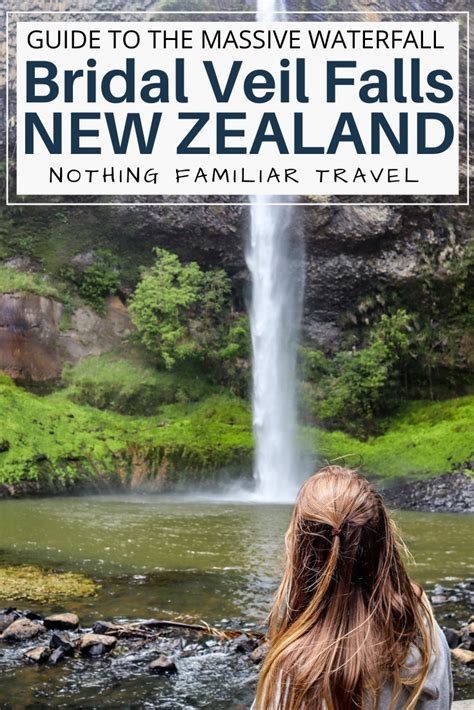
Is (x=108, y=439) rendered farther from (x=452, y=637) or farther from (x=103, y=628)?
(x=452, y=637)

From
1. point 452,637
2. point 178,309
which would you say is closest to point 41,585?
point 452,637

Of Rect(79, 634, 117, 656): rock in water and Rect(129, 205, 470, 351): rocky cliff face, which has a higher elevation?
Rect(129, 205, 470, 351): rocky cliff face

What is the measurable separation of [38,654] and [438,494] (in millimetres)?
10681

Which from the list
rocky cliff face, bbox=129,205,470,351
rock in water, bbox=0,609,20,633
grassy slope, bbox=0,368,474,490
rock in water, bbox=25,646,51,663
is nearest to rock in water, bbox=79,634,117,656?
rock in water, bbox=25,646,51,663

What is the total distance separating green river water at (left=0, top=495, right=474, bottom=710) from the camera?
454 centimetres

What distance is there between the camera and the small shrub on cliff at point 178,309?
64.6 ft

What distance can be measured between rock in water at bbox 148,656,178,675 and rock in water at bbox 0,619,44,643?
940 mm

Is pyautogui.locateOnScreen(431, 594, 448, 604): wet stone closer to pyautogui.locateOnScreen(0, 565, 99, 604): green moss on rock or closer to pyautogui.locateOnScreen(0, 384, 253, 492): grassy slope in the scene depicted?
pyautogui.locateOnScreen(0, 565, 99, 604): green moss on rock

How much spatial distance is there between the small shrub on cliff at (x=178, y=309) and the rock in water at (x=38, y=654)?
47.6ft

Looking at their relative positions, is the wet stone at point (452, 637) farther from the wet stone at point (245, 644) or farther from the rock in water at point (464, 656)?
the wet stone at point (245, 644)

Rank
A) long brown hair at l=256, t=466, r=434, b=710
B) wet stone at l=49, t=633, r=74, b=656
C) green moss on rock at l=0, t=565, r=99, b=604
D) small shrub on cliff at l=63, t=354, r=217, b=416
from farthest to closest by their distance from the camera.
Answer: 1. small shrub on cliff at l=63, t=354, r=217, b=416
2. green moss on rock at l=0, t=565, r=99, b=604
3. wet stone at l=49, t=633, r=74, b=656
4. long brown hair at l=256, t=466, r=434, b=710

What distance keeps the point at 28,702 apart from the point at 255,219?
55.7 ft

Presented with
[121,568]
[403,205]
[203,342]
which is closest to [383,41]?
[121,568]

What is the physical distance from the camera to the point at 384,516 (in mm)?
1555
